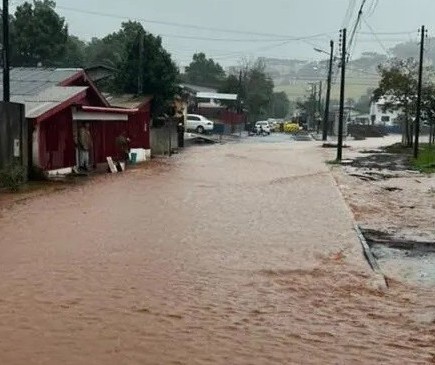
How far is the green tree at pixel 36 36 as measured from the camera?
56.4 m

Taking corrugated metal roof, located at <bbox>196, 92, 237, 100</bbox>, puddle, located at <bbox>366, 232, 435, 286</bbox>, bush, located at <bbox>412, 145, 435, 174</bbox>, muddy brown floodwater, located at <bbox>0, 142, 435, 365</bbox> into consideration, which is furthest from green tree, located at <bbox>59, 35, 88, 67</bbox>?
puddle, located at <bbox>366, 232, 435, 286</bbox>

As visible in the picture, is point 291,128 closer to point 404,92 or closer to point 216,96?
point 216,96

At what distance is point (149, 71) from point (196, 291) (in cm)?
3607

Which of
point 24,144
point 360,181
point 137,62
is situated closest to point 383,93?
point 137,62

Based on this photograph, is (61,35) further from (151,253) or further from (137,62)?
(151,253)

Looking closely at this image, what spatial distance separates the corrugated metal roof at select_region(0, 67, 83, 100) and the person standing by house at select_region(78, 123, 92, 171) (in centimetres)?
202

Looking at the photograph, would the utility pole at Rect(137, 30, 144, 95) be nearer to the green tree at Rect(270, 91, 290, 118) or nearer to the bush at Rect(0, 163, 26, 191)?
the bush at Rect(0, 163, 26, 191)

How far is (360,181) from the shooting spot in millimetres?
25641

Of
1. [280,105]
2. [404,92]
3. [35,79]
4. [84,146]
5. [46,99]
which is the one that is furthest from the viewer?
[280,105]

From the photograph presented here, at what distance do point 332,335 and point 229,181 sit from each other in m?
18.0

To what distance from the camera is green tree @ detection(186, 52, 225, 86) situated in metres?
109

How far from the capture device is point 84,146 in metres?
25.7

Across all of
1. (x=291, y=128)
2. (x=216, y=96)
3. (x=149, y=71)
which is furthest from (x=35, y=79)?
(x=291, y=128)

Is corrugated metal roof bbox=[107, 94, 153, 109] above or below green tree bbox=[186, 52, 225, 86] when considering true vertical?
below
